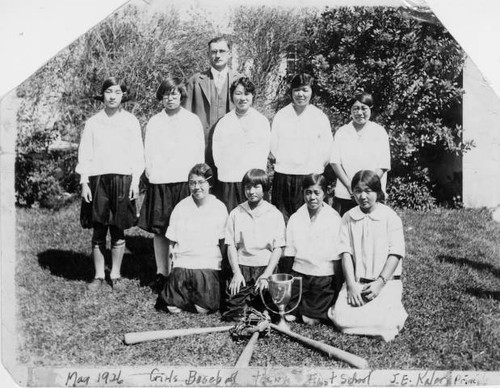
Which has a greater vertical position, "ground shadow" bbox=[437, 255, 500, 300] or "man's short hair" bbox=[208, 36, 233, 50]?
"man's short hair" bbox=[208, 36, 233, 50]

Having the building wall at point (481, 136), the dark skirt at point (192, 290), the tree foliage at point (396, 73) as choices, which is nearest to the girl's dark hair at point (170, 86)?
the tree foliage at point (396, 73)

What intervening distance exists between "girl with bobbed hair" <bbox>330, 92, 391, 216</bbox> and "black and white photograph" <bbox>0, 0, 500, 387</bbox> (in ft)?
0.05

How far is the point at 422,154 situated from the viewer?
5180 mm

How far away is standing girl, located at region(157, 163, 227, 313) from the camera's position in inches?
161

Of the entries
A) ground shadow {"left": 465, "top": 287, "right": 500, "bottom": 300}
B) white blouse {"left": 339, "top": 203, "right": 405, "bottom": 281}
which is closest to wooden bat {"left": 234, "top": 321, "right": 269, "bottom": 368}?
white blouse {"left": 339, "top": 203, "right": 405, "bottom": 281}

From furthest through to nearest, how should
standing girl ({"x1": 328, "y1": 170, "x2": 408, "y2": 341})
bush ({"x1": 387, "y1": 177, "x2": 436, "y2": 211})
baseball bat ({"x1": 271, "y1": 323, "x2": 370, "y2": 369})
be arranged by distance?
bush ({"x1": 387, "y1": 177, "x2": 436, "y2": 211}) → standing girl ({"x1": 328, "y1": 170, "x2": 408, "y2": 341}) → baseball bat ({"x1": 271, "y1": 323, "x2": 370, "y2": 369})

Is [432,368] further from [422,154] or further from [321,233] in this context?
[422,154]

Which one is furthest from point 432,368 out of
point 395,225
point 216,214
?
point 216,214

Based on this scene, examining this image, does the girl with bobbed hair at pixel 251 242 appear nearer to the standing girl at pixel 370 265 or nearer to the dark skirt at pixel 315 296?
the dark skirt at pixel 315 296

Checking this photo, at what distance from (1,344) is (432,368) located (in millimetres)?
2812

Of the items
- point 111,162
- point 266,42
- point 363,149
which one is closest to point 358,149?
point 363,149

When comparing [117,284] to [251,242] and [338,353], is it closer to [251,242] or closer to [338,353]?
[251,242]

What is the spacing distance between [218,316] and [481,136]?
2.38 m

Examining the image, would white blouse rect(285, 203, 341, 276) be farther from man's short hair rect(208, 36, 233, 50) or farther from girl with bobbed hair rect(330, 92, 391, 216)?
man's short hair rect(208, 36, 233, 50)
